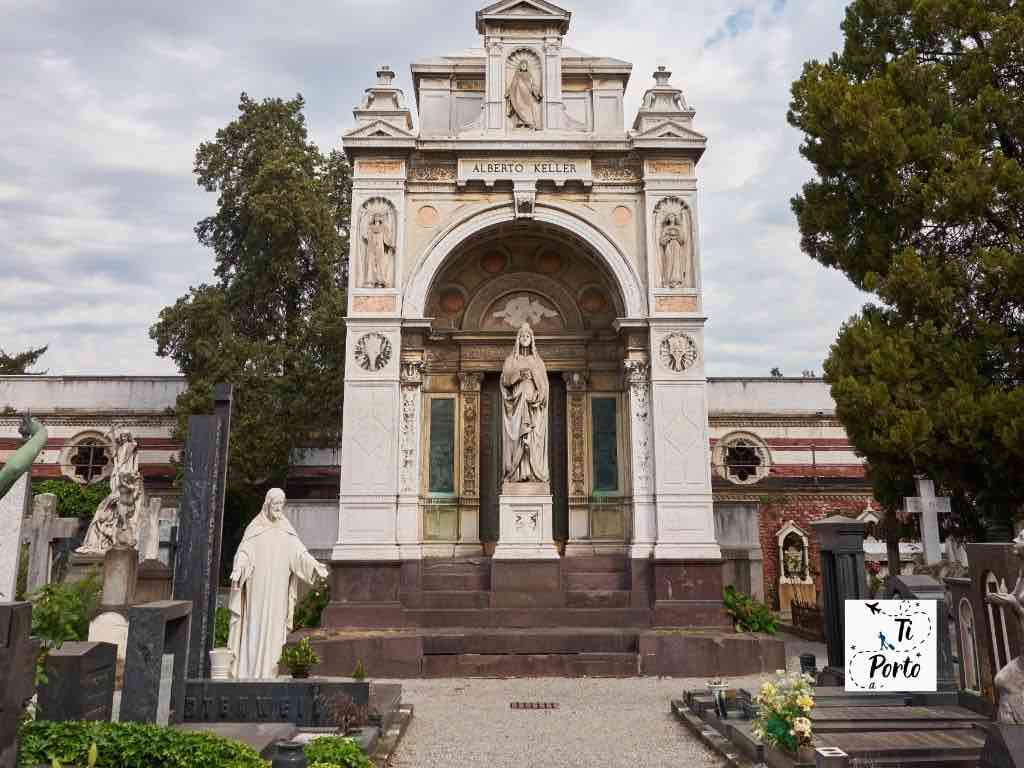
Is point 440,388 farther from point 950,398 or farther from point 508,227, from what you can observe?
point 950,398

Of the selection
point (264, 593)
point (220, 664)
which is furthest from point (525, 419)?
point (220, 664)

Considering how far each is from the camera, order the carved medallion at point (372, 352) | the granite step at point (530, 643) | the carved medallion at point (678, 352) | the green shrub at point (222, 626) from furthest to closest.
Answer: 1. the carved medallion at point (678, 352)
2. the carved medallion at point (372, 352)
3. the green shrub at point (222, 626)
4. the granite step at point (530, 643)

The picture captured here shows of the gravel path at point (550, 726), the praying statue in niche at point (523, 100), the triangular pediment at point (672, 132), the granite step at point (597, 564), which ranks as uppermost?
the praying statue in niche at point (523, 100)

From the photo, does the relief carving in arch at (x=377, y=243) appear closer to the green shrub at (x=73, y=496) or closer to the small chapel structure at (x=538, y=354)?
the small chapel structure at (x=538, y=354)

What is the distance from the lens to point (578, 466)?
53.5ft

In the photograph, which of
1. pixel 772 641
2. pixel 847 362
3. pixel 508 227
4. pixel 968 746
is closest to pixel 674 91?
pixel 508 227

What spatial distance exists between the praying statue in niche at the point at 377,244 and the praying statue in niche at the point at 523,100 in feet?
11.3

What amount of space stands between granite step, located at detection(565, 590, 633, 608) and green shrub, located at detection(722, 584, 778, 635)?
5.82 ft

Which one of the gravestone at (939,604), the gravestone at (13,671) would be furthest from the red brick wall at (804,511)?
the gravestone at (13,671)

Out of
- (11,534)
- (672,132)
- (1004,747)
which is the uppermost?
(672,132)

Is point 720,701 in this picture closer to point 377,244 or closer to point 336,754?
point 336,754

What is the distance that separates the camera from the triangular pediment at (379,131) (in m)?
15.7

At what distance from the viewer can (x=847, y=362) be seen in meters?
13.1

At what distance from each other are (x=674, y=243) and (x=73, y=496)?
1920 cm
